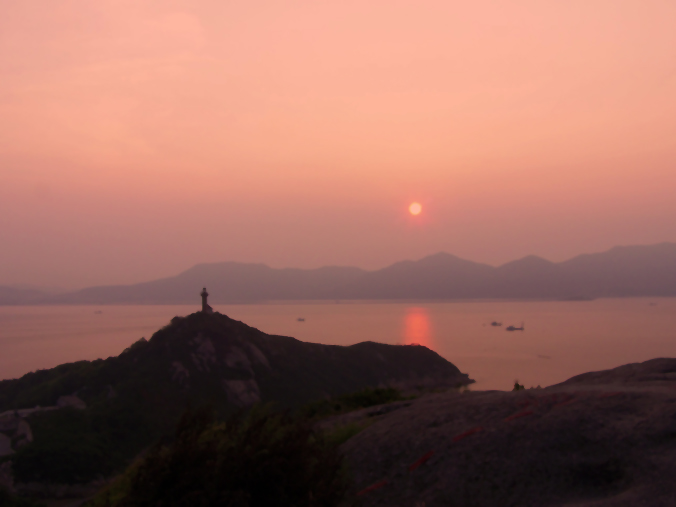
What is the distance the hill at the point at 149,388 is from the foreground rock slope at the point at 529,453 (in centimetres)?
3032

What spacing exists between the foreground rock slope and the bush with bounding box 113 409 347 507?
3.23 meters

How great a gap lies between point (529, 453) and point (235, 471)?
20.5ft

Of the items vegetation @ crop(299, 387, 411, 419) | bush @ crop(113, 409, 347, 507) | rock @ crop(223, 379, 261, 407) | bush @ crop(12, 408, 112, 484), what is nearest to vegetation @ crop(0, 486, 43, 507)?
bush @ crop(12, 408, 112, 484)

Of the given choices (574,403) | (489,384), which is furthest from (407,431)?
(489,384)

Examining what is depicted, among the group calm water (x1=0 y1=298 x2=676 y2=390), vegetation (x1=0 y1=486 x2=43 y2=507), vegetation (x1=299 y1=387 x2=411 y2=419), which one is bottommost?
calm water (x1=0 y1=298 x2=676 y2=390)

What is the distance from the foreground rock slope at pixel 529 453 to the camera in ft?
28.3

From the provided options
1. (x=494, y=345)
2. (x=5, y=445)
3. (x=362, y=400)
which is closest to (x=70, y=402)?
(x=5, y=445)

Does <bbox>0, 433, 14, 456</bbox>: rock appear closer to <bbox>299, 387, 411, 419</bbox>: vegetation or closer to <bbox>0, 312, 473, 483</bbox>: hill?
<bbox>0, 312, 473, 483</bbox>: hill

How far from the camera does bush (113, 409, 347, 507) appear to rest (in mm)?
6277

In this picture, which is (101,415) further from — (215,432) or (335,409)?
(215,432)

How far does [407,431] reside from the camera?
12.1 m

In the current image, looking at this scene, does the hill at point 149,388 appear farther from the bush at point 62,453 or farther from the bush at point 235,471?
the bush at point 235,471

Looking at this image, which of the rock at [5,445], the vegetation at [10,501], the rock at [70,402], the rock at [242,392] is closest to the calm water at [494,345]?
the rock at [242,392]

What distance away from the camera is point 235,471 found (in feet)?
21.7
